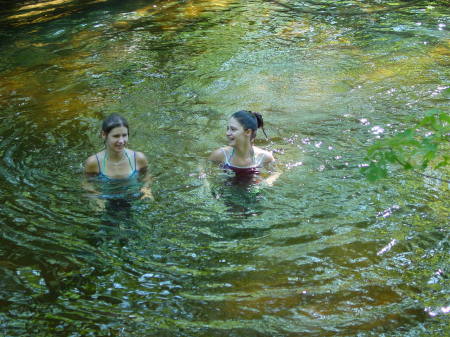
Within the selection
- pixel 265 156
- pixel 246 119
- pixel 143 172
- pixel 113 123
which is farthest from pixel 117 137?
pixel 265 156

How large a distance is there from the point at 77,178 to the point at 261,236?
8.29 ft

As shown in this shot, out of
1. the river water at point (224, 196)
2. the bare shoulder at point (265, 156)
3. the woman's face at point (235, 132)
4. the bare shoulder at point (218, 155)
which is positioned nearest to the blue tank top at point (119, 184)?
the river water at point (224, 196)

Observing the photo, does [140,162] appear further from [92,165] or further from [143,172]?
[92,165]

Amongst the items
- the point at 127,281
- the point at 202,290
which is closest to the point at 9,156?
the point at 127,281

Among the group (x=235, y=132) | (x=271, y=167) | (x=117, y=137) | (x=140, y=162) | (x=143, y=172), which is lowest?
(x=271, y=167)

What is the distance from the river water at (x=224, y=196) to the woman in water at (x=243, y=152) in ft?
0.93

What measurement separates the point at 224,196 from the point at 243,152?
0.69 metres

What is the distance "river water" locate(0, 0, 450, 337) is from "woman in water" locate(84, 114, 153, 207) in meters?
0.24

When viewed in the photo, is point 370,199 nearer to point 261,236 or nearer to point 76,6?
point 261,236

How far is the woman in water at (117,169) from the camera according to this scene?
6366 mm

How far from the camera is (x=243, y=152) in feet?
23.0

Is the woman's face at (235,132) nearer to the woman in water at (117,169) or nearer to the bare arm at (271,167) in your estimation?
the bare arm at (271,167)

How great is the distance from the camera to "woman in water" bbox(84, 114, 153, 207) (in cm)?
637

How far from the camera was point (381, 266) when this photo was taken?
509cm
